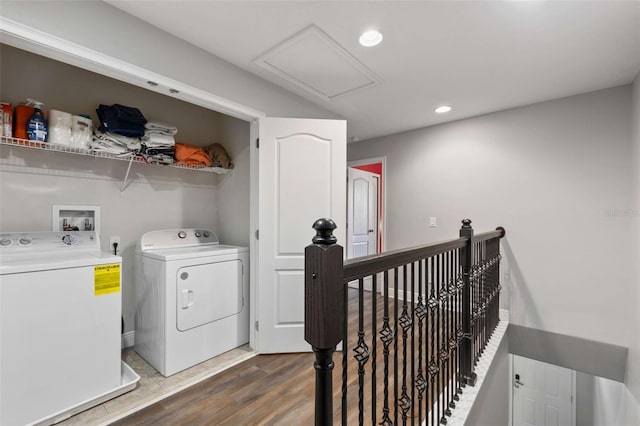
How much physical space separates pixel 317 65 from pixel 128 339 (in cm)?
287

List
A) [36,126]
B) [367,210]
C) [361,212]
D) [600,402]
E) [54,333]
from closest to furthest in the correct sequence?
[54,333] → [36,126] → [600,402] → [361,212] → [367,210]

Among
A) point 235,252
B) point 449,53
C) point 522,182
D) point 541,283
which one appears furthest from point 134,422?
point 522,182

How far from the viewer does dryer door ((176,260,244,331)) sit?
197 centimetres

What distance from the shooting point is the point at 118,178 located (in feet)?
7.62

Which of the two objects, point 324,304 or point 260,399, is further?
point 260,399

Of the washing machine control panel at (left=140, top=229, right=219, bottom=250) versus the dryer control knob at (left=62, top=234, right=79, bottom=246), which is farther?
the washing machine control panel at (left=140, top=229, right=219, bottom=250)

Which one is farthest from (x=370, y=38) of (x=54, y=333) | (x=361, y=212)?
(x=361, y=212)

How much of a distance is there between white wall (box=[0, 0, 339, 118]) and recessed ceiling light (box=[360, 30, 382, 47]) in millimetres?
941

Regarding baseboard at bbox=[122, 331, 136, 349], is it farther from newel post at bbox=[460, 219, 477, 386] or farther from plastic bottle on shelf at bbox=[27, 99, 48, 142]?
newel post at bbox=[460, 219, 477, 386]

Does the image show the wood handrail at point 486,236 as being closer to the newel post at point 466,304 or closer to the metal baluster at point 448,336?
the newel post at point 466,304

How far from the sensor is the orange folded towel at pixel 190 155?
238cm

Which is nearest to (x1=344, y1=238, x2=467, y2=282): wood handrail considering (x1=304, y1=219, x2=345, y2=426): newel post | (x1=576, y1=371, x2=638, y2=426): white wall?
(x1=304, y1=219, x2=345, y2=426): newel post

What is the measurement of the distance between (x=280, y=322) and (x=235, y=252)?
Answer: 0.72 m

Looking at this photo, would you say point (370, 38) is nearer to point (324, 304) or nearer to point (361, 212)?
point (324, 304)
